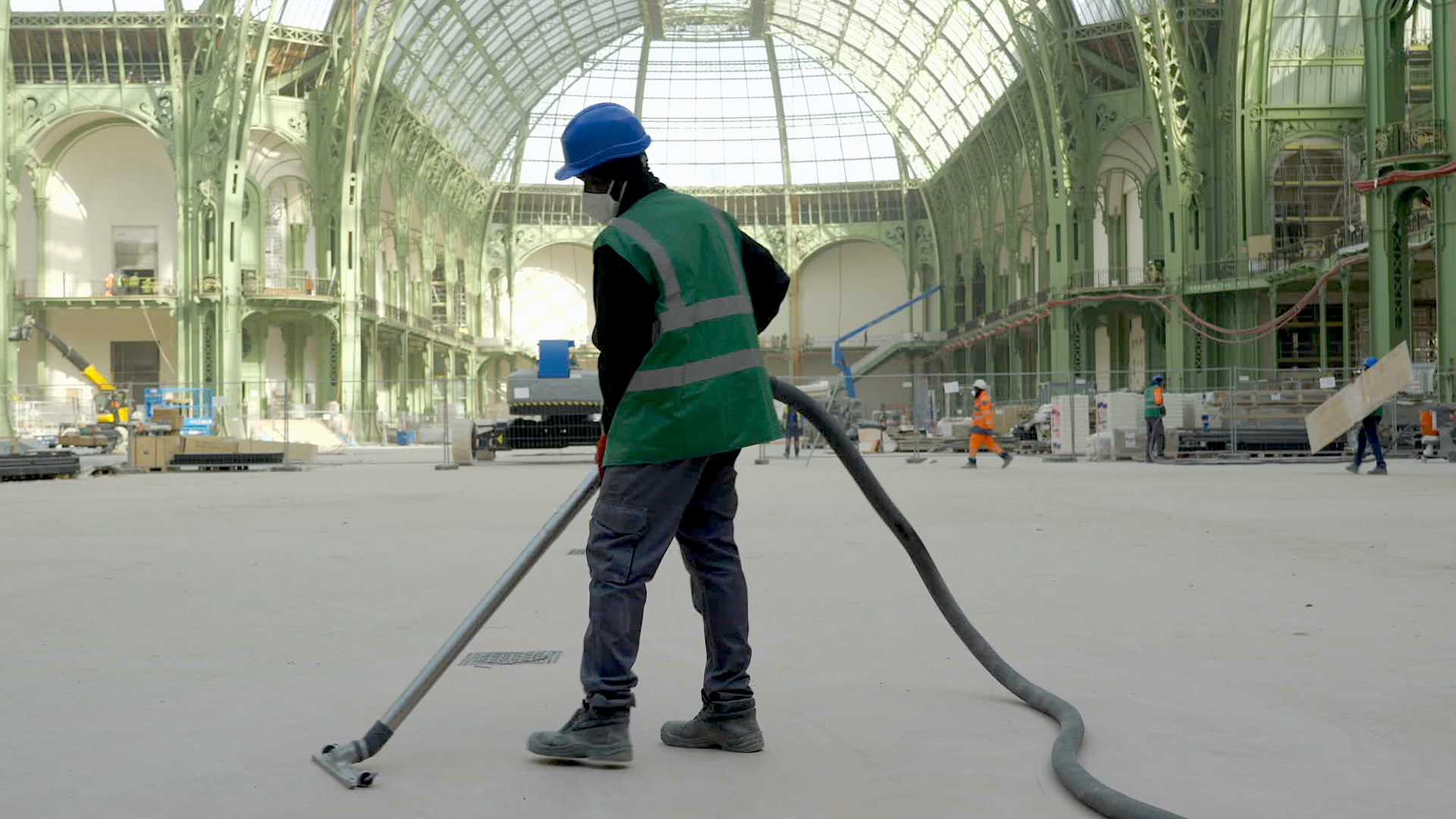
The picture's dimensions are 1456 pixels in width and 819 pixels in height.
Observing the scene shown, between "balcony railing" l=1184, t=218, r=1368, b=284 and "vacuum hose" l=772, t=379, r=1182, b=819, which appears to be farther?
"balcony railing" l=1184, t=218, r=1368, b=284

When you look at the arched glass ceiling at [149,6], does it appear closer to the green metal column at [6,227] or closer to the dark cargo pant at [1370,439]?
the green metal column at [6,227]

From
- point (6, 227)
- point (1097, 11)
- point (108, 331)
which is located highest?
point (1097, 11)

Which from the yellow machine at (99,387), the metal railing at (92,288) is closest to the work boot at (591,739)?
the yellow machine at (99,387)

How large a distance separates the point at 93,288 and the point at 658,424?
4665 centimetres

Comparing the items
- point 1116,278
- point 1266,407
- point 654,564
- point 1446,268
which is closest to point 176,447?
point 1266,407

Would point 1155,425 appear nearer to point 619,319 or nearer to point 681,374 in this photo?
point 681,374

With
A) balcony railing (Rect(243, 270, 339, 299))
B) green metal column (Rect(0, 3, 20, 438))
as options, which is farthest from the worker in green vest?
balcony railing (Rect(243, 270, 339, 299))

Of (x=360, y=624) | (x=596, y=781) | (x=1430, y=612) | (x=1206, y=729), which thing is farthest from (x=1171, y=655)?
(x=360, y=624)

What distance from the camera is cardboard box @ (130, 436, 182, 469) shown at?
24875 millimetres

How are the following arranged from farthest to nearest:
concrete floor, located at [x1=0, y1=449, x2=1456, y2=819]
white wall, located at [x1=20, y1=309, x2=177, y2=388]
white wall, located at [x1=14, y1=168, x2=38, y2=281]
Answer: white wall, located at [x1=20, y1=309, x2=177, y2=388]
white wall, located at [x1=14, y1=168, x2=38, y2=281]
concrete floor, located at [x1=0, y1=449, x2=1456, y2=819]

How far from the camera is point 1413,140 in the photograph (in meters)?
26.5

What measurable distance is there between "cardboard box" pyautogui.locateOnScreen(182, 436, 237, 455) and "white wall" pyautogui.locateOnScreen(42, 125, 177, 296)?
20765mm

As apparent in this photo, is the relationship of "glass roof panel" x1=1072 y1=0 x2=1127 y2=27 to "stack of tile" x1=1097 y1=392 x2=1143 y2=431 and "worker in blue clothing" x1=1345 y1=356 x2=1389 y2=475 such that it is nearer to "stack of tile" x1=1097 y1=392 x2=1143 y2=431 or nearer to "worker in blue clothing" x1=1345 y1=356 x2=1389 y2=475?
"stack of tile" x1=1097 y1=392 x2=1143 y2=431

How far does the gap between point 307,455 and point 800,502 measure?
57.2 ft
